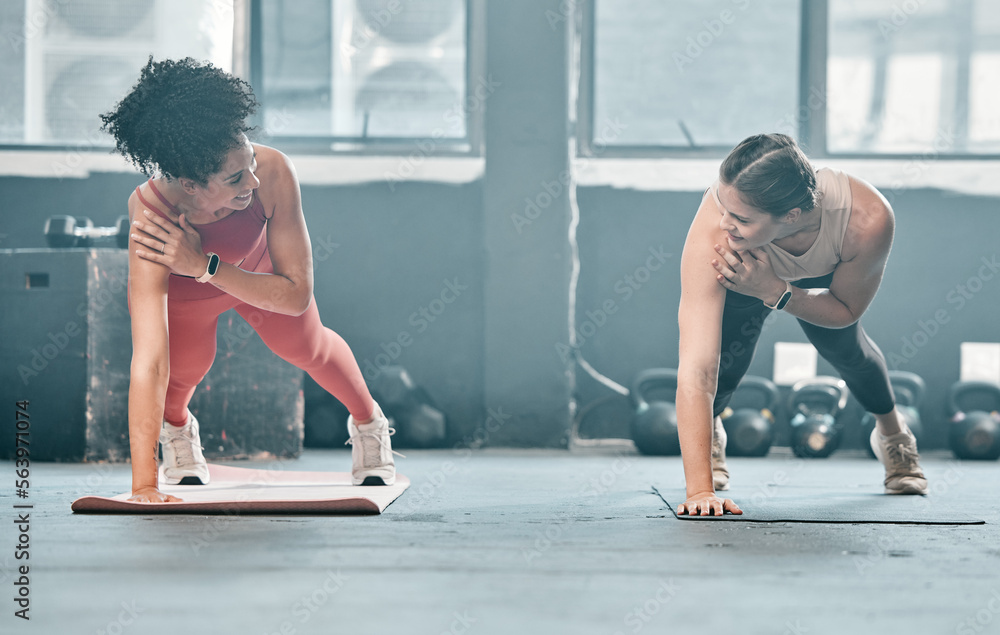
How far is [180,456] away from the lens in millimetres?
2527

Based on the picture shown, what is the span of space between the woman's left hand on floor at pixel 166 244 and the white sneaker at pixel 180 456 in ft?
2.21

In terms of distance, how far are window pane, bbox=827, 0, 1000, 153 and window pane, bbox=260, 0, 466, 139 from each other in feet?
6.96

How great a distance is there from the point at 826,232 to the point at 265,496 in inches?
62.8

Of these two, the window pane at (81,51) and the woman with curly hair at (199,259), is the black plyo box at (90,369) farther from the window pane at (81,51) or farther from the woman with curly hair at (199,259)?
the window pane at (81,51)

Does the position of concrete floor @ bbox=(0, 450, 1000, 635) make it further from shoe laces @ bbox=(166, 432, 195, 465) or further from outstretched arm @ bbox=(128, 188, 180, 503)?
shoe laces @ bbox=(166, 432, 195, 465)

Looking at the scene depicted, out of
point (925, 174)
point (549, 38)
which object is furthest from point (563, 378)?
point (925, 174)

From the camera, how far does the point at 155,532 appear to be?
1.69 m

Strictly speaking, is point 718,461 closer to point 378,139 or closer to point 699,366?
point 699,366

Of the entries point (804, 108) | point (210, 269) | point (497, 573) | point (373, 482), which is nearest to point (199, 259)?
point (210, 269)

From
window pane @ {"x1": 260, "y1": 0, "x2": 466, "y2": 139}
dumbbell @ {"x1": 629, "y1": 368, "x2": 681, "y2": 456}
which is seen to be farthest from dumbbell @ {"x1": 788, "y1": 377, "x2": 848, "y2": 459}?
window pane @ {"x1": 260, "y1": 0, "x2": 466, "y2": 139}

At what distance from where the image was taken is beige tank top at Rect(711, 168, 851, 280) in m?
2.11

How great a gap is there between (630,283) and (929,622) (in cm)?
360

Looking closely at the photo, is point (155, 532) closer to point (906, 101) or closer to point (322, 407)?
point (322, 407)

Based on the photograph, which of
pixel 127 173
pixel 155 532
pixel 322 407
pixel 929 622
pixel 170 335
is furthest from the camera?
pixel 127 173
